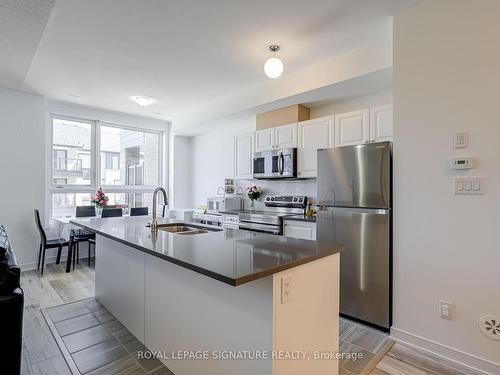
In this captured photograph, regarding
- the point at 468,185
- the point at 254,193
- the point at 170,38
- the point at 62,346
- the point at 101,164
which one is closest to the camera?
the point at 468,185

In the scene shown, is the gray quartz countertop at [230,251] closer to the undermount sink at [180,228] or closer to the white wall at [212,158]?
the undermount sink at [180,228]

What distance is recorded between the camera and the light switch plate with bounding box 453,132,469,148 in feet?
6.68

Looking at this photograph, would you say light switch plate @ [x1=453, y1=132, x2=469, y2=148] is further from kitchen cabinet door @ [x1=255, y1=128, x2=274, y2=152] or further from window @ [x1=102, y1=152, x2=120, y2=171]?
window @ [x1=102, y1=152, x2=120, y2=171]

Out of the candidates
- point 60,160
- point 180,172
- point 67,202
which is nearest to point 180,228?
point 67,202

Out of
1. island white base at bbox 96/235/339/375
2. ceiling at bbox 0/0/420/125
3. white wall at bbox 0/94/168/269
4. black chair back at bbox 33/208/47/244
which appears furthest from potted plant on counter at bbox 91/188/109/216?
island white base at bbox 96/235/339/375

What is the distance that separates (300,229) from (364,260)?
3.06 ft

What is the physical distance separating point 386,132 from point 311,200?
1.48 m

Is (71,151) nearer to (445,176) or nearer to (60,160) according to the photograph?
(60,160)

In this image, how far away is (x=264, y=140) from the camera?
13.7ft

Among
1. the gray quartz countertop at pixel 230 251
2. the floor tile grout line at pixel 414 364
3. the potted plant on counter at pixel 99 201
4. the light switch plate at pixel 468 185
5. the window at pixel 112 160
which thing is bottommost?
the floor tile grout line at pixel 414 364

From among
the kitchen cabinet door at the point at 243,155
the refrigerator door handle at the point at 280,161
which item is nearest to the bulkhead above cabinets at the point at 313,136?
the kitchen cabinet door at the point at 243,155

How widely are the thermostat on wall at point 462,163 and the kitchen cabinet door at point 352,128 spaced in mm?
1041

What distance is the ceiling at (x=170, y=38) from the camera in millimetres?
2273

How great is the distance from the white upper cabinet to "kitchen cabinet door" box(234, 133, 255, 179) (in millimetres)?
182
